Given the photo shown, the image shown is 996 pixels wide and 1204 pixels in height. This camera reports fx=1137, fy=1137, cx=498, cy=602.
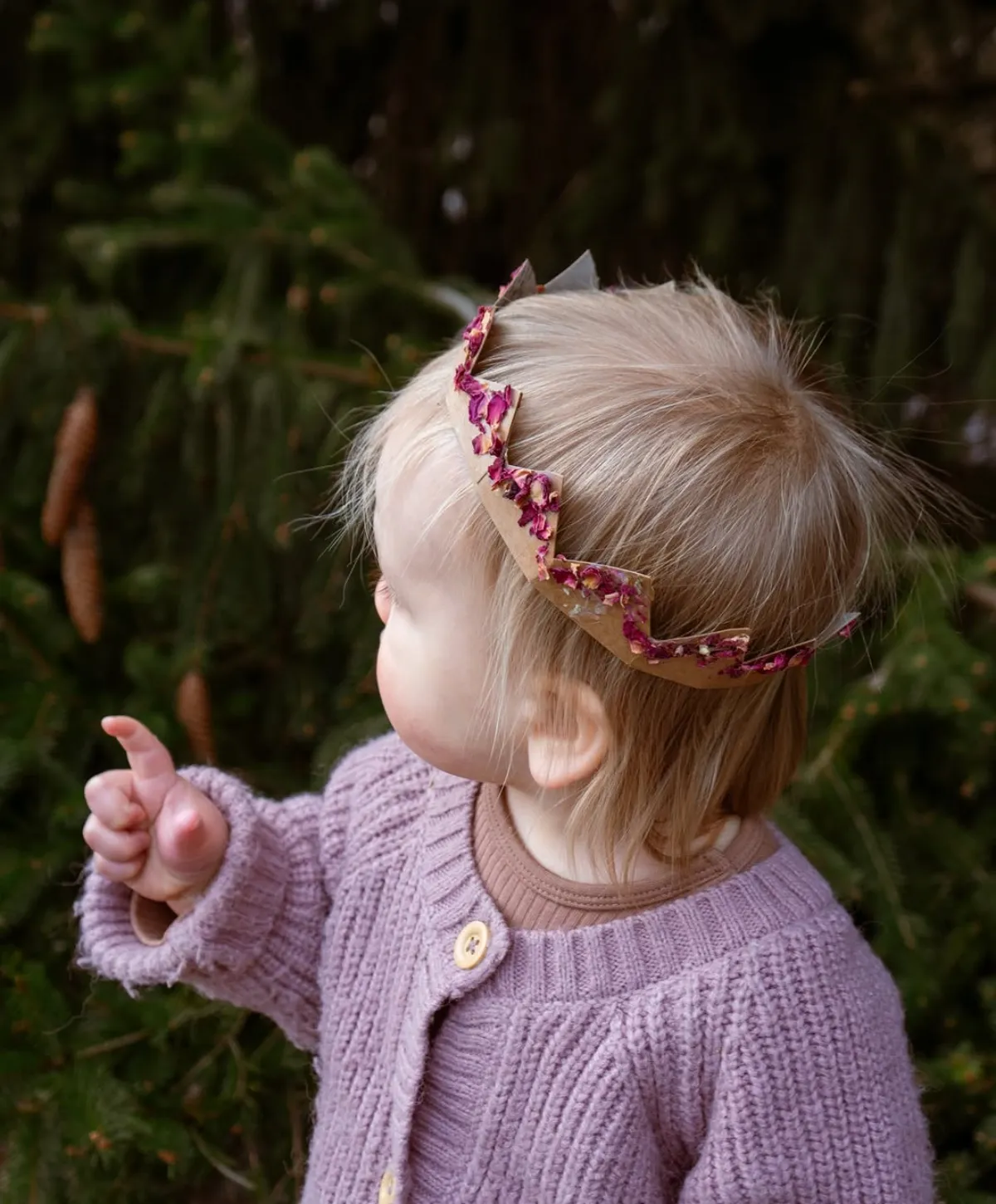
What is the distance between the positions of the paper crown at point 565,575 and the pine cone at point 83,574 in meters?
0.78

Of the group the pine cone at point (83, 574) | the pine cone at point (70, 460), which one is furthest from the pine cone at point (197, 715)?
the pine cone at point (70, 460)

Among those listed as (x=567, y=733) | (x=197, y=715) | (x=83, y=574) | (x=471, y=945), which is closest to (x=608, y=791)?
(x=567, y=733)

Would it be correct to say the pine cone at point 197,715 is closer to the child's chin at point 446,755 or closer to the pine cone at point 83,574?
the pine cone at point 83,574

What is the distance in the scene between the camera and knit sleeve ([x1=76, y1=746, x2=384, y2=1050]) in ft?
3.39

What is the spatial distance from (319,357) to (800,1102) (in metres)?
1.10

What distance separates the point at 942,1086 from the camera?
142 centimetres

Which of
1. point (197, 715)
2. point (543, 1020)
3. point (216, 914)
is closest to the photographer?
point (543, 1020)

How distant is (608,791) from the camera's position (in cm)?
92

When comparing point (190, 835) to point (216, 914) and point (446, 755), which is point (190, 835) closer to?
point (216, 914)

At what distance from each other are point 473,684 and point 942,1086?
95 centimetres

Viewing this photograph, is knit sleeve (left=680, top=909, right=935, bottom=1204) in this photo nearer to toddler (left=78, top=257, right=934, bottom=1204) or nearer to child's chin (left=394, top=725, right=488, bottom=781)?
toddler (left=78, top=257, right=934, bottom=1204)

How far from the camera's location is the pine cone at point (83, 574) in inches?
57.9

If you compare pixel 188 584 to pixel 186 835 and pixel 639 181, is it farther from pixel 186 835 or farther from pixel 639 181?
pixel 639 181

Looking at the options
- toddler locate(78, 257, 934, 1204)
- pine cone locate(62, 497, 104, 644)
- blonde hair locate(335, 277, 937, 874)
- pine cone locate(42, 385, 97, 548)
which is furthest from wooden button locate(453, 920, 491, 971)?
pine cone locate(42, 385, 97, 548)
